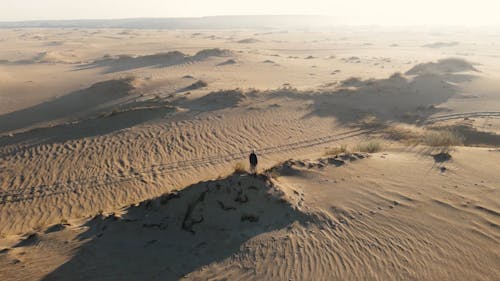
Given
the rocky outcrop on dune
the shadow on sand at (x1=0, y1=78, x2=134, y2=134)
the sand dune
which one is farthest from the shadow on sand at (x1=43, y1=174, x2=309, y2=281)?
the sand dune

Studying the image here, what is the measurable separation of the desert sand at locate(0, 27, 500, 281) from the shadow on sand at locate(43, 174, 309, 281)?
0.03 meters

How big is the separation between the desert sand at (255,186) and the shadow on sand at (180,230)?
31mm

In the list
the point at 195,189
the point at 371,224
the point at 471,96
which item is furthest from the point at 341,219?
the point at 471,96

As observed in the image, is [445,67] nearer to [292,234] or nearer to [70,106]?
[70,106]

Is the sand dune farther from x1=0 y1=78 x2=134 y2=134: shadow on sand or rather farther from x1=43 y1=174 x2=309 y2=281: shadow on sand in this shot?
x1=43 y1=174 x2=309 y2=281: shadow on sand

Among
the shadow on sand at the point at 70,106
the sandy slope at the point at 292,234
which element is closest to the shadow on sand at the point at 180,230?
the sandy slope at the point at 292,234

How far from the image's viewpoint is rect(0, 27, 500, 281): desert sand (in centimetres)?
643

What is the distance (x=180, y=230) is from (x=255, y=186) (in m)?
1.89

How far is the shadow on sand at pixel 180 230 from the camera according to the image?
6.42 m

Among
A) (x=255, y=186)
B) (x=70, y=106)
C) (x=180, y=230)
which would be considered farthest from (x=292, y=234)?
(x=70, y=106)

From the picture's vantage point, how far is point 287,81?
29031 millimetres

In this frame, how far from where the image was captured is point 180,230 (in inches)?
292

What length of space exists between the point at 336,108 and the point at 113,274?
1564 cm

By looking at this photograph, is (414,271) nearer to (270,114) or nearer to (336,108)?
(270,114)
